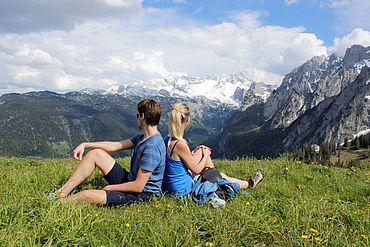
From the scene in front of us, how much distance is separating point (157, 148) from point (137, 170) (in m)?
0.76

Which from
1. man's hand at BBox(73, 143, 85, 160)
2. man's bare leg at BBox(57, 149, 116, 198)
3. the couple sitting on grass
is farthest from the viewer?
man's hand at BBox(73, 143, 85, 160)

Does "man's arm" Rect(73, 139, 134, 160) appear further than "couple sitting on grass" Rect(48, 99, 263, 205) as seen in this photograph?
Yes

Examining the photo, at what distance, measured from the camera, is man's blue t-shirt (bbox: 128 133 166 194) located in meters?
8.68

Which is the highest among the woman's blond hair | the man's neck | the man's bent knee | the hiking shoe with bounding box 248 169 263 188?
the woman's blond hair

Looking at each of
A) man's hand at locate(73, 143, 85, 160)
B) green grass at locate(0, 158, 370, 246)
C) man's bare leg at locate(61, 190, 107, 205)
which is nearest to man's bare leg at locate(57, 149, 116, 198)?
man's hand at locate(73, 143, 85, 160)

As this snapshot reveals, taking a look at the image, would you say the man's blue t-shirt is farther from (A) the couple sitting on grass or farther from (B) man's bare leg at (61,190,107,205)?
(B) man's bare leg at (61,190,107,205)

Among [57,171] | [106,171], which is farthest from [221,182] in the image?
[57,171]

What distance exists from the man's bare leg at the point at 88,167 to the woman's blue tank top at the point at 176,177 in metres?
1.35

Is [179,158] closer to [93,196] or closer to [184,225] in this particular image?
[93,196]

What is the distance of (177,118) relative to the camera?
351 inches

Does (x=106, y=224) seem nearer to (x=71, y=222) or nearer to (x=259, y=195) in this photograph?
(x=71, y=222)

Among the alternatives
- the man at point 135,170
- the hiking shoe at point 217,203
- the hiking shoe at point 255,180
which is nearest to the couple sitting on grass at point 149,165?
the man at point 135,170

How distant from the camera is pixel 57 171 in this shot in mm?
11039

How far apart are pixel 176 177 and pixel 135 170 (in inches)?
37.8
